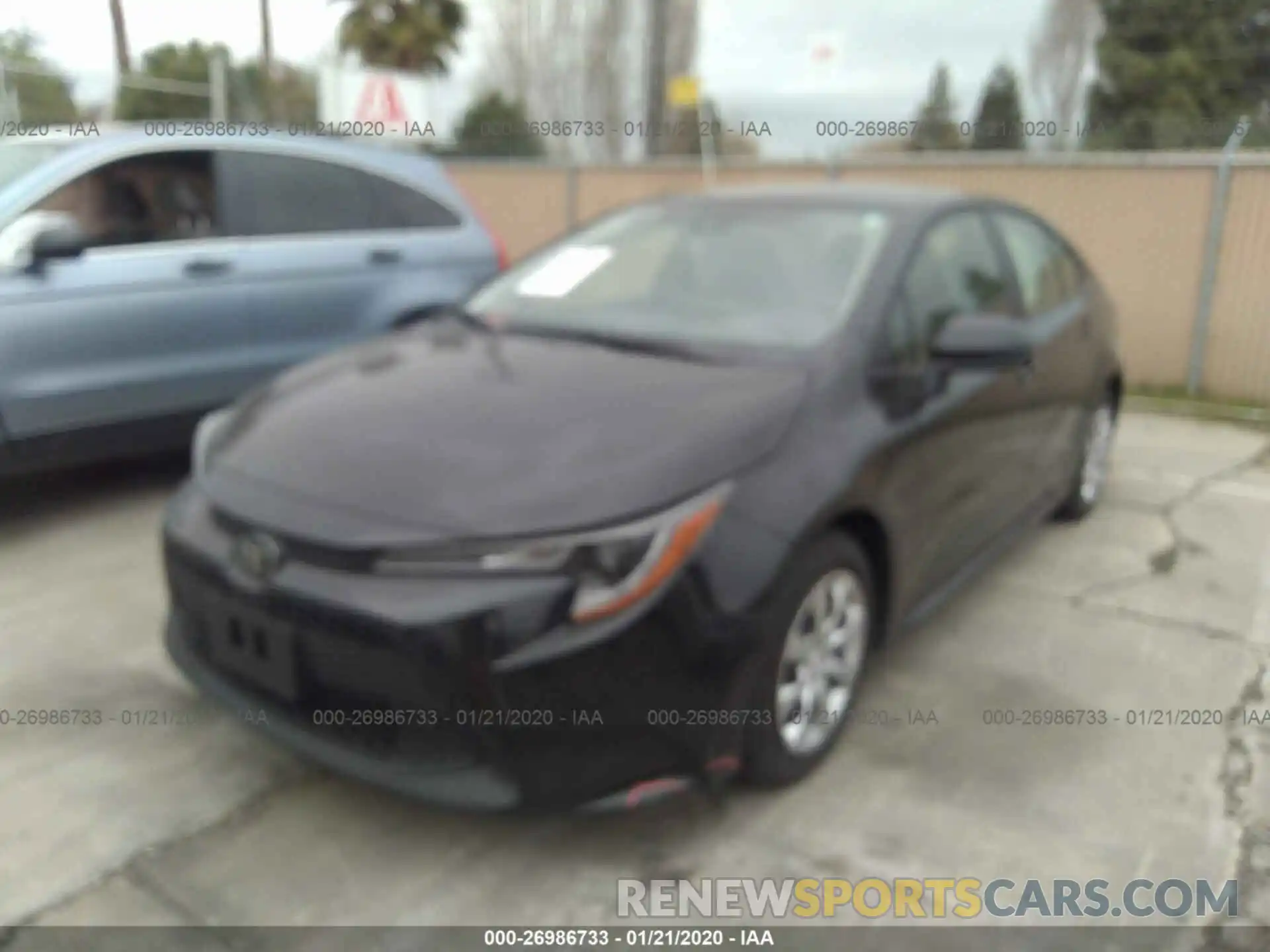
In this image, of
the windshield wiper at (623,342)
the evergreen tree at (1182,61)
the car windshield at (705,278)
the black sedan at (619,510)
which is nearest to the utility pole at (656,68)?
the car windshield at (705,278)

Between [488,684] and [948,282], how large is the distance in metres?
2.10

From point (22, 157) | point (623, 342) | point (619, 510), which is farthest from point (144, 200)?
point (619, 510)

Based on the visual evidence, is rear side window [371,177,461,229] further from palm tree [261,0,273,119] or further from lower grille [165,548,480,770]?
palm tree [261,0,273,119]

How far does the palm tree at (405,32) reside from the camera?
900 inches

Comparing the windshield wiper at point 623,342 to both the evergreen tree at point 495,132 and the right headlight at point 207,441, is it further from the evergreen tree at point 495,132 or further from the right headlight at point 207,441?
the evergreen tree at point 495,132

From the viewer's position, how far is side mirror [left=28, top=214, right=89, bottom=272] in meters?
3.99

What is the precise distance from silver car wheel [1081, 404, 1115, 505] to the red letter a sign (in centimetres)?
1080

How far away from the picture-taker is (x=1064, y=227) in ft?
26.8

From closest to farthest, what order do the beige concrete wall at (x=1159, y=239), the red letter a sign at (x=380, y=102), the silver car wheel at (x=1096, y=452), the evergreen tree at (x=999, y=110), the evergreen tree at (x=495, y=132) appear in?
the silver car wheel at (x=1096, y=452) < the beige concrete wall at (x=1159, y=239) < the red letter a sign at (x=380, y=102) < the evergreen tree at (x=495, y=132) < the evergreen tree at (x=999, y=110)

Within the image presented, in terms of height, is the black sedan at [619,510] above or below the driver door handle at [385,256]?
below

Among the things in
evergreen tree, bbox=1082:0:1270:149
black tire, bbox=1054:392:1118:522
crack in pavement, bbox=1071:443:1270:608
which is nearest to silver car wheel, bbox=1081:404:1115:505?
black tire, bbox=1054:392:1118:522

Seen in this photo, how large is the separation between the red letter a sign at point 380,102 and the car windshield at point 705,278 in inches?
423

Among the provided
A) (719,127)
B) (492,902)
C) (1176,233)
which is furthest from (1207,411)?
(719,127)

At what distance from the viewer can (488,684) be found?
7.00 feet
